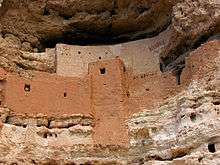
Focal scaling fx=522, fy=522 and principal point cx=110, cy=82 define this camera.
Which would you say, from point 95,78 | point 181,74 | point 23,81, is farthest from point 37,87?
point 181,74

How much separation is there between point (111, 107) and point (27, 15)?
4.91m

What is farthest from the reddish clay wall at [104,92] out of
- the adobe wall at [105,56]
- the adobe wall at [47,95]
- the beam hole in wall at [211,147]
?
the beam hole in wall at [211,147]

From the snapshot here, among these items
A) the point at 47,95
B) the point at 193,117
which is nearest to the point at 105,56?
the point at 47,95

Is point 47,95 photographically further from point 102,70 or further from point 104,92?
point 102,70

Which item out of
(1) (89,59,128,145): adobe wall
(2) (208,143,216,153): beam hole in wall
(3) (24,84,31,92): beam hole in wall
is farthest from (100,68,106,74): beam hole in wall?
(2) (208,143,216,153): beam hole in wall

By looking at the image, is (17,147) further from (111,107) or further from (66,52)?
(66,52)

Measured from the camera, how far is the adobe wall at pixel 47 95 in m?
15.2

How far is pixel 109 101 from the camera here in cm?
1550

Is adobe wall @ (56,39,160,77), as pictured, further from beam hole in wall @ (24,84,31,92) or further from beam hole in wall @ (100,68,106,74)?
beam hole in wall @ (24,84,31,92)

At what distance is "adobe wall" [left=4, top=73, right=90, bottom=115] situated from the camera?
49.9 ft

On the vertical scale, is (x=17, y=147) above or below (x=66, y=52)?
below

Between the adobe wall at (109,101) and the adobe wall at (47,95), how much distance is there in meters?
0.34

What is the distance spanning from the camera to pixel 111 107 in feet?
50.3

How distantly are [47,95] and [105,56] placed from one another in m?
3.39
